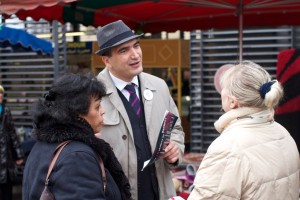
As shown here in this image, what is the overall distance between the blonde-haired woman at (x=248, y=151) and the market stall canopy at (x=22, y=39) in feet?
21.3

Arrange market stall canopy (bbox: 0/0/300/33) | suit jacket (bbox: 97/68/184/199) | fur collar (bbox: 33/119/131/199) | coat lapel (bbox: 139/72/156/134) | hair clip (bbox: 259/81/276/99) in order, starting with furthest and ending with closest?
1. market stall canopy (bbox: 0/0/300/33)
2. coat lapel (bbox: 139/72/156/134)
3. suit jacket (bbox: 97/68/184/199)
4. hair clip (bbox: 259/81/276/99)
5. fur collar (bbox: 33/119/131/199)

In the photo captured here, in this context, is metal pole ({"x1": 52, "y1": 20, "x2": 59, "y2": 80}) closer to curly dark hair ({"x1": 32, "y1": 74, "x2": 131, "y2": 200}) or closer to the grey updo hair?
curly dark hair ({"x1": 32, "y1": 74, "x2": 131, "y2": 200})

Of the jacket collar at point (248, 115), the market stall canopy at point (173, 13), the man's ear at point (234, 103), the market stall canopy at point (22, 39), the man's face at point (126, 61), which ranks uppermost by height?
the market stall canopy at point (173, 13)

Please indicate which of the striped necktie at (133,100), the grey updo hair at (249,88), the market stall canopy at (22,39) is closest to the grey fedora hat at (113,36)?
the striped necktie at (133,100)

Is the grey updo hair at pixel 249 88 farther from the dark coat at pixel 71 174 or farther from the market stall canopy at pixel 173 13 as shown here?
the market stall canopy at pixel 173 13

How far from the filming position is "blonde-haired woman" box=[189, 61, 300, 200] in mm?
2475

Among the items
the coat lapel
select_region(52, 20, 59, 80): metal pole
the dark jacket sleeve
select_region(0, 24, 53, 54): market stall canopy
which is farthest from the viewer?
select_region(52, 20, 59, 80): metal pole

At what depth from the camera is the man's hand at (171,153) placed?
137 inches

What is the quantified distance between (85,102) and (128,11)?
466cm

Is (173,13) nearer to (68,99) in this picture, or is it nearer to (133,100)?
(133,100)

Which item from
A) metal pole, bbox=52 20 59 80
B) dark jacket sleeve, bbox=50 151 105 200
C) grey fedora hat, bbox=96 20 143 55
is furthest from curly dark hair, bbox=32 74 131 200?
metal pole, bbox=52 20 59 80

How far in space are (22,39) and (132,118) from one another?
5816 millimetres

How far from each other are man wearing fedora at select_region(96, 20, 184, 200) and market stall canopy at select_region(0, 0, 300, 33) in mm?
2142

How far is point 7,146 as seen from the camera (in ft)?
25.0
